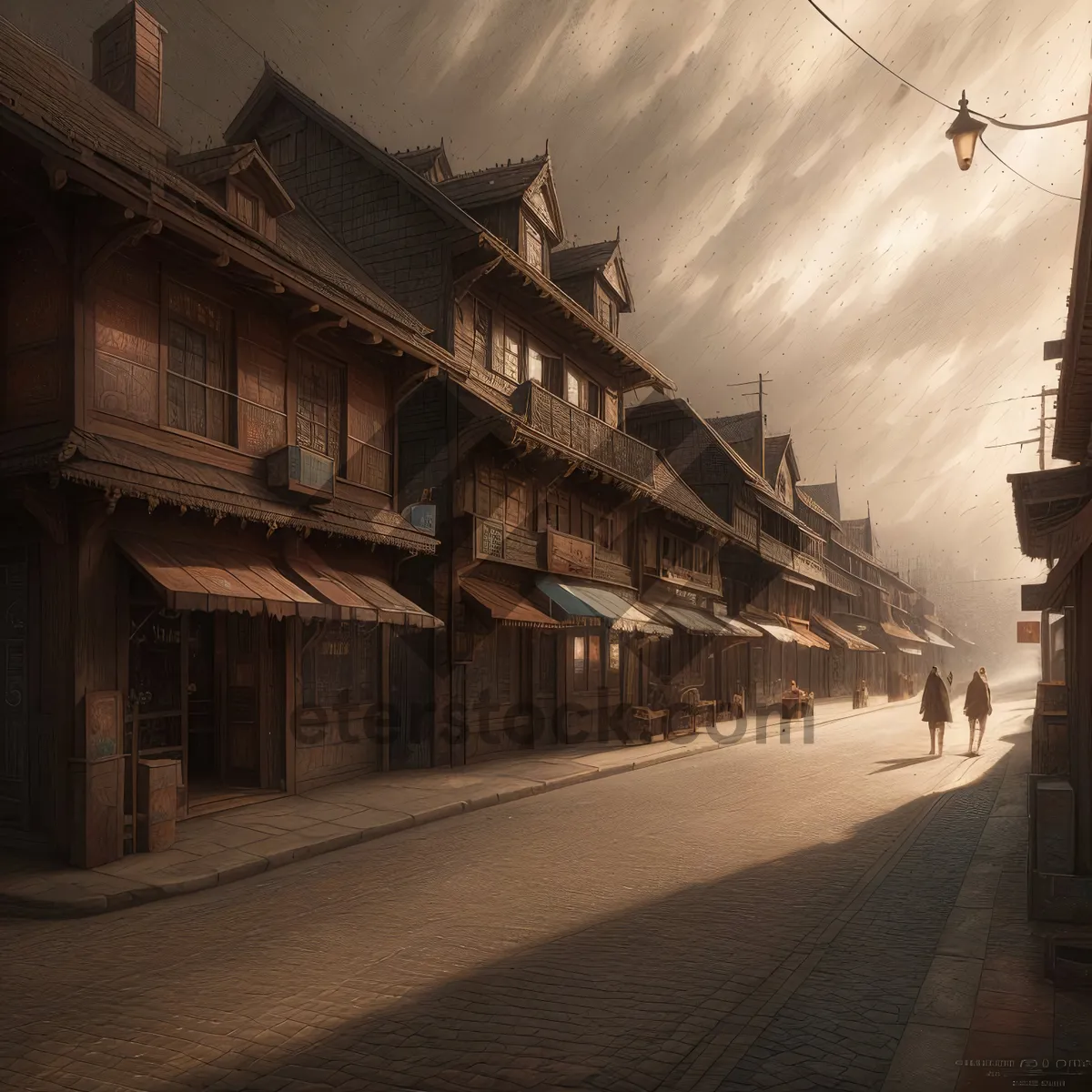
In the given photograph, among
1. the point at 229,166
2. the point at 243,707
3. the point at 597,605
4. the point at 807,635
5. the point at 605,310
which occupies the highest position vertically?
the point at 605,310

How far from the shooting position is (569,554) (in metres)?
22.0

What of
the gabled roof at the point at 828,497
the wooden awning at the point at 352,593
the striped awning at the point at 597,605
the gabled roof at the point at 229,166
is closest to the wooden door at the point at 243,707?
the wooden awning at the point at 352,593

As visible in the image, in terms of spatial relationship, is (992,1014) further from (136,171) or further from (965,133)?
(136,171)

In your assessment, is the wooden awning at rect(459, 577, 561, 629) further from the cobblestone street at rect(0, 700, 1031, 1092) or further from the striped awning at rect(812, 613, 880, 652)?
the striped awning at rect(812, 613, 880, 652)

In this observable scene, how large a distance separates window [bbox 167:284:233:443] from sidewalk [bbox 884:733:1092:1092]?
9911 mm

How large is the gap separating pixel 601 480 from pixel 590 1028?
18.4 metres

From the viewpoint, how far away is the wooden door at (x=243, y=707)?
13.8 metres

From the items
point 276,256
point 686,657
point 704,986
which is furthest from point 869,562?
point 704,986

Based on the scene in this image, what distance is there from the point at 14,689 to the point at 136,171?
5871 mm

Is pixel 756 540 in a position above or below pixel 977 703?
above

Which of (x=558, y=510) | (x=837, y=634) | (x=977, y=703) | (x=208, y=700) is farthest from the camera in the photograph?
(x=837, y=634)

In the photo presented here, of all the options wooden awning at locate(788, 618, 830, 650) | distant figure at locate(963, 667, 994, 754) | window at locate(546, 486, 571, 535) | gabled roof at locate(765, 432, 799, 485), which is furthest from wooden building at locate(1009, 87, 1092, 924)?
gabled roof at locate(765, 432, 799, 485)

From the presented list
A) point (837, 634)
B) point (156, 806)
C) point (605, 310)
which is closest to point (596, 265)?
point (605, 310)

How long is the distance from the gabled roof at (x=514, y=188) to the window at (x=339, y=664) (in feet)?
34.4
